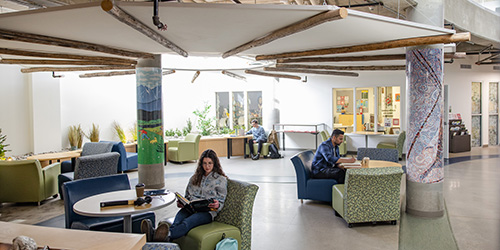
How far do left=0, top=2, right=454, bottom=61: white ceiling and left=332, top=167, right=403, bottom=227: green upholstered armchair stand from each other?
202 centimetres

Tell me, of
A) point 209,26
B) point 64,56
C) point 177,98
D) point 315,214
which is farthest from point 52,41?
point 177,98

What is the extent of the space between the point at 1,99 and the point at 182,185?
16.7ft

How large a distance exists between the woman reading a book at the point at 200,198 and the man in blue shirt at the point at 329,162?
275 centimetres

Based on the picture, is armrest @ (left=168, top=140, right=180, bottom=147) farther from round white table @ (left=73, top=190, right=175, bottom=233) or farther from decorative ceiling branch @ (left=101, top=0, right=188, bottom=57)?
round white table @ (left=73, top=190, right=175, bottom=233)

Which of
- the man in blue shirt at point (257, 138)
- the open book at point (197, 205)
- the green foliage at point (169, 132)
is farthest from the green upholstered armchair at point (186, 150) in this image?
the open book at point (197, 205)

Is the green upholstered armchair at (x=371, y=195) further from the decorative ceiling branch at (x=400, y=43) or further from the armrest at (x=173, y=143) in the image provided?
the armrest at (x=173, y=143)

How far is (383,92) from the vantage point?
532 inches

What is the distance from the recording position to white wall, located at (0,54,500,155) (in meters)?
9.94

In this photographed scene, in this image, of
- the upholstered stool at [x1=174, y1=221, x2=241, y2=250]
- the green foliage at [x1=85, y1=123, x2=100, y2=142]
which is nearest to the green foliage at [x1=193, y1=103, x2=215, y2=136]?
the green foliage at [x1=85, y1=123, x2=100, y2=142]

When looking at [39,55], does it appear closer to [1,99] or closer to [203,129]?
[1,99]

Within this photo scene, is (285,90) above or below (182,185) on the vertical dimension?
above

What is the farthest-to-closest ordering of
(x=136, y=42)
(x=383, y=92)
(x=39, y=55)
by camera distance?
(x=383, y=92) → (x=39, y=55) → (x=136, y=42)

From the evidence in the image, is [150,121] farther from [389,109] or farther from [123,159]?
[389,109]

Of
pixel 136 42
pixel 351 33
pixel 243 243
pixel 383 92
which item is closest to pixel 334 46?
pixel 351 33
